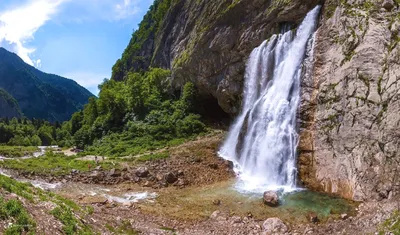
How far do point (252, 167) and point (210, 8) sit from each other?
2606cm

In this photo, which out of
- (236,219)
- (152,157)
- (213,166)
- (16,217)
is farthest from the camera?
(152,157)

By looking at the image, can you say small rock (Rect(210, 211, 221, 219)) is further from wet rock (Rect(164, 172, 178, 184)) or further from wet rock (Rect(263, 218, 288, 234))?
wet rock (Rect(164, 172, 178, 184))

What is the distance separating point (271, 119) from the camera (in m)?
29.3

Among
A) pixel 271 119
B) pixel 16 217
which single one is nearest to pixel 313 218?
pixel 271 119

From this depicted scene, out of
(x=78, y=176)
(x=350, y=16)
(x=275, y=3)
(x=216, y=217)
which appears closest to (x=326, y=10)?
(x=350, y=16)

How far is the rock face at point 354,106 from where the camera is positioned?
19469 millimetres

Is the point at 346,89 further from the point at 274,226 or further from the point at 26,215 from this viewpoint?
the point at 26,215

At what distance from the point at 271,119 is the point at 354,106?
819cm

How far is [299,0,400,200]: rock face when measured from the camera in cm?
1947

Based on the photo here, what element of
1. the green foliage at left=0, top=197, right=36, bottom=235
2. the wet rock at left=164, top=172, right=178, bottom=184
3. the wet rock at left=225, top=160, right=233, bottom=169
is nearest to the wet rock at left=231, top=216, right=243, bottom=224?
the wet rock at left=164, top=172, right=178, bottom=184

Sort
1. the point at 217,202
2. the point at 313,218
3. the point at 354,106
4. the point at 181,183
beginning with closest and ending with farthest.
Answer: the point at 313,218 → the point at 217,202 → the point at 354,106 → the point at 181,183

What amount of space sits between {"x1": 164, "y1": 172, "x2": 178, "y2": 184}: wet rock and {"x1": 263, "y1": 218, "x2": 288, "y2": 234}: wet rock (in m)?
→ 10.7

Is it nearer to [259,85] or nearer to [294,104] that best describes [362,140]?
[294,104]

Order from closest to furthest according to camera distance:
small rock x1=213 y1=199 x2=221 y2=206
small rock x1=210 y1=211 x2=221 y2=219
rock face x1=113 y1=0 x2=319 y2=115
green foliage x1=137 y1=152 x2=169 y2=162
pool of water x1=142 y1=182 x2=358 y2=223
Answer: pool of water x1=142 y1=182 x2=358 y2=223, small rock x1=210 y1=211 x2=221 y2=219, small rock x1=213 y1=199 x2=221 y2=206, green foliage x1=137 y1=152 x2=169 y2=162, rock face x1=113 y1=0 x2=319 y2=115
